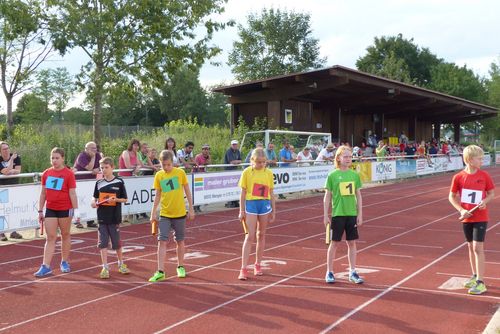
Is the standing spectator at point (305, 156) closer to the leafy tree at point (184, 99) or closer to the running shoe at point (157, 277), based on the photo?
the running shoe at point (157, 277)

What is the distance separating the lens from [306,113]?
104 feet

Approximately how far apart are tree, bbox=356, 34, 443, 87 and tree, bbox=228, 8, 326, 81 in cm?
839

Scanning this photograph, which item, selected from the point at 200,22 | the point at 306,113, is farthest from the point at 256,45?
the point at 200,22

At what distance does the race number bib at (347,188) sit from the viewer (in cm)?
726

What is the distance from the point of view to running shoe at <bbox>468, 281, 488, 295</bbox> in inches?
267

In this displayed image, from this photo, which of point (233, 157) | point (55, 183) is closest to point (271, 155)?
point (233, 157)

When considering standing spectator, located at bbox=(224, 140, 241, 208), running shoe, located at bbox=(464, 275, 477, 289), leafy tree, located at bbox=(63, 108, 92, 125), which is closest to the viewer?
running shoe, located at bbox=(464, 275, 477, 289)

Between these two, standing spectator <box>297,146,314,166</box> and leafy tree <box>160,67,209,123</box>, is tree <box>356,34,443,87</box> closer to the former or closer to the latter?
leafy tree <box>160,67,209,123</box>

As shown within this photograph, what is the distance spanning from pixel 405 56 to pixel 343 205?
237ft

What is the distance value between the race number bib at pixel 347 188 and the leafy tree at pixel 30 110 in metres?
58.9

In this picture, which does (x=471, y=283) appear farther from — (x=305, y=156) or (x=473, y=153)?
(x=305, y=156)

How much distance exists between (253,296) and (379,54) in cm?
7251

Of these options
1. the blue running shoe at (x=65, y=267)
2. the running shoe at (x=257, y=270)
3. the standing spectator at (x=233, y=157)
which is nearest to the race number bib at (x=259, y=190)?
the running shoe at (x=257, y=270)

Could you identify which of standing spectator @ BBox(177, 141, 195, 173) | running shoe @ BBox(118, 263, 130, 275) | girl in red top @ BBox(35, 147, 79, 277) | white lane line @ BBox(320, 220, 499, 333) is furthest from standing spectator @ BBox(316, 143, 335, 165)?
girl in red top @ BBox(35, 147, 79, 277)
